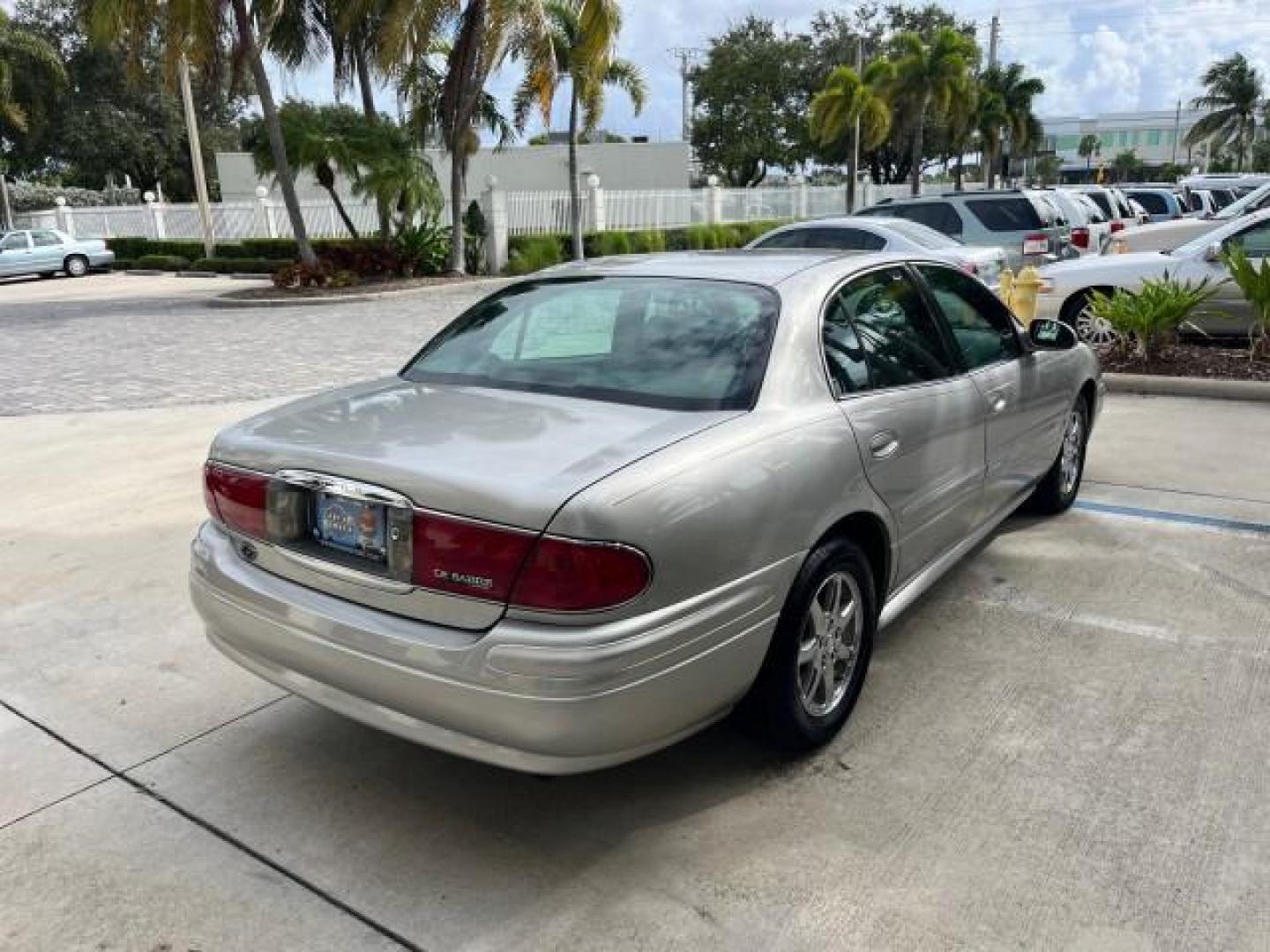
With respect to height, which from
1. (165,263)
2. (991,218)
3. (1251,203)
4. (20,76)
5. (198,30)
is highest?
(20,76)

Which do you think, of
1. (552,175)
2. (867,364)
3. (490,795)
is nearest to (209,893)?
(490,795)

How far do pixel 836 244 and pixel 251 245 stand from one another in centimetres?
2206

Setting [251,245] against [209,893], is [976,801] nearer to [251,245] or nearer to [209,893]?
[209,893]

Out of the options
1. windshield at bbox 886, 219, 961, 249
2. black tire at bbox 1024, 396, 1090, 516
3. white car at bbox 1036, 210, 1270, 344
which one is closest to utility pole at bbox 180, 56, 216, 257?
windshield at bbox 886, 219, 961, 249

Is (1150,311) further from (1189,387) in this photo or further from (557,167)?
(557,167)

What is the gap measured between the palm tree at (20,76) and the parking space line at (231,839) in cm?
3833

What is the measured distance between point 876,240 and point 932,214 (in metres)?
4.24

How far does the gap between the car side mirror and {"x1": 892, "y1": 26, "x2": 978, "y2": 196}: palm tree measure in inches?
1429

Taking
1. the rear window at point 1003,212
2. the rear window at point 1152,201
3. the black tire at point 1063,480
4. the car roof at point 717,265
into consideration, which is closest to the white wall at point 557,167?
the rear window at point 1152,201

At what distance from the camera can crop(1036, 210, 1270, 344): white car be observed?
9766 mm

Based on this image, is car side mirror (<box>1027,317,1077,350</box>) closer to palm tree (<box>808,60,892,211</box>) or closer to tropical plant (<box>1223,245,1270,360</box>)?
tropical plant (<box>1223,245,1270,360</box>)

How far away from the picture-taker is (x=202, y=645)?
13.8 ft

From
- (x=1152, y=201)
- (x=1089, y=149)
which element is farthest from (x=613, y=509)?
(x=1089, y=149)

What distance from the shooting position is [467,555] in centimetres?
256
